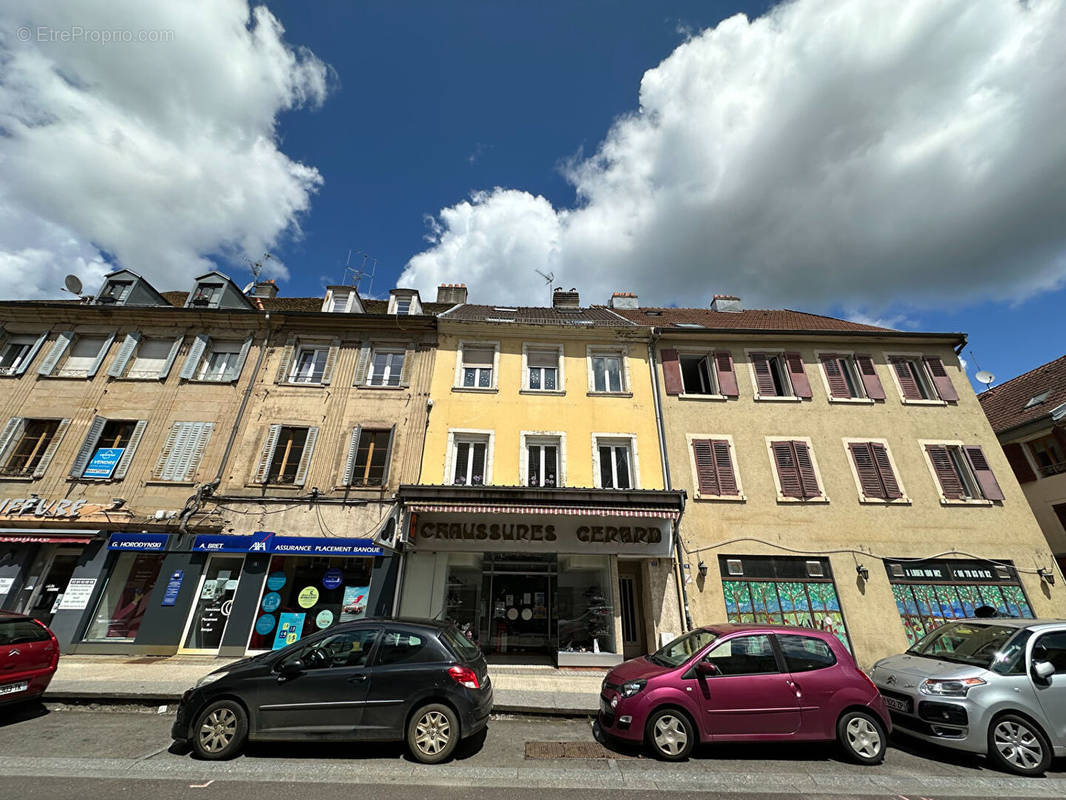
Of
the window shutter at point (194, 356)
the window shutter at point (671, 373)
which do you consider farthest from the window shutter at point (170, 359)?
the window shutter at point (671, 373)

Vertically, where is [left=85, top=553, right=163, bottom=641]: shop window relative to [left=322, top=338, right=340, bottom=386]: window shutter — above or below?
below

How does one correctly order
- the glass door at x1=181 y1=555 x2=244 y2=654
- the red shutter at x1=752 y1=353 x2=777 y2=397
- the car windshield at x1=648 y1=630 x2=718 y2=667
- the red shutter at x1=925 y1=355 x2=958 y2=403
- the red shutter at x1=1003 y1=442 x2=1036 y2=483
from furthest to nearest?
the red shutter at x1=1003 y1=442 x2=1036 y2=483 → the red shutter at x1=752 y1=353 x2=777 y2=397 → the red shutter at x1=925 y1=355 x2=958 y2=403 → the glass door at x1=181 y1=555 x2=244 y2=654 → the car windshield at x1=648 y1=630 x2=718 y2=667

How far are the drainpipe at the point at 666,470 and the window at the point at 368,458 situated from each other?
7.96m

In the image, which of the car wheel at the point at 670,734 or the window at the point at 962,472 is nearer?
the car wheel at the point at 670,734

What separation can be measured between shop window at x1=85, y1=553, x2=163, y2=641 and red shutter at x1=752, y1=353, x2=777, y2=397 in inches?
702

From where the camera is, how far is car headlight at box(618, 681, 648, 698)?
19.1 feet

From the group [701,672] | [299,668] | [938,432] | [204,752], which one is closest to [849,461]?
[938,432]

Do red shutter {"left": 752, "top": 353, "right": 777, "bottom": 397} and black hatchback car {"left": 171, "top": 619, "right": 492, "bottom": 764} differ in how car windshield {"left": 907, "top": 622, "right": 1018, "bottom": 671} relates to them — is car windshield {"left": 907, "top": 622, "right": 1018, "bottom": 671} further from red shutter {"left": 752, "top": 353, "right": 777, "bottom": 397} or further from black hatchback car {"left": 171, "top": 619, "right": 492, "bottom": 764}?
red shutter {"left": 752, "top": 353, "right": 777, "bottom": 397}

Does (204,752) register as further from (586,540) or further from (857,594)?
(857,594)

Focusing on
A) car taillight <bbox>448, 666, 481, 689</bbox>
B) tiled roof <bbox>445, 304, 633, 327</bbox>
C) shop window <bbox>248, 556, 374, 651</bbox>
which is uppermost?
tiled roof <bbox>445, 304, 633, 327</bbox>

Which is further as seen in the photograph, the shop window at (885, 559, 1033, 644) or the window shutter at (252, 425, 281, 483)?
the window shutter at (252, 425, 281, 483)

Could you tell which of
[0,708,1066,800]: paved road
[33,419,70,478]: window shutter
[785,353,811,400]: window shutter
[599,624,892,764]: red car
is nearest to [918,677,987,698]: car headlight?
[0,708,1066,800]: paved road

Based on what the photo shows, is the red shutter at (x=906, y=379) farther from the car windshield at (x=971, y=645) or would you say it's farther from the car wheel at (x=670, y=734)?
the car wheel at (x=670, y=734)

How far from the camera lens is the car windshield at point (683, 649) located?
6.11 metres
